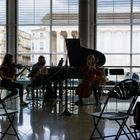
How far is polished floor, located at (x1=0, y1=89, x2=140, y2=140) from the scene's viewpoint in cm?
511

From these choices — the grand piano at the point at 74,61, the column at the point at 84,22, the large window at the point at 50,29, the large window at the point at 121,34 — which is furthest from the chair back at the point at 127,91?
the large window at the point at 50,29

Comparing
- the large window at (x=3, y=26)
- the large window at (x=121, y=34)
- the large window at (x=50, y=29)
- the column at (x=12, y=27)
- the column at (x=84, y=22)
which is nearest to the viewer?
the column at (x=84, y=22)

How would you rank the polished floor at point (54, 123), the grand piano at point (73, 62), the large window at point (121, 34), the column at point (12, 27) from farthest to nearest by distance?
the column at point (12, 27) < the large window at point (121, 34) < the grand piano at point (73, 62) < the polished floor at point (54, 123)

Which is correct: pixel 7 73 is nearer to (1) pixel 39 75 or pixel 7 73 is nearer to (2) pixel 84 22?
(1) pixel 39 75

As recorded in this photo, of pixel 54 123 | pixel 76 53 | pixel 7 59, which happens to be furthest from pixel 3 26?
pixel 54 123

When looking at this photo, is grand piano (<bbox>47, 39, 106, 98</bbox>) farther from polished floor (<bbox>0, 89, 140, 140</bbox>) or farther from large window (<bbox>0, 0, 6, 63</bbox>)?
large window (<bbox>0, 0, 6, 63</bbox>)

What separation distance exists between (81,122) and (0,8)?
861 cm

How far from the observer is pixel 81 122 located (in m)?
6.18

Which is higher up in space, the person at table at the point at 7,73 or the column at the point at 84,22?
the column at the point at 84,22

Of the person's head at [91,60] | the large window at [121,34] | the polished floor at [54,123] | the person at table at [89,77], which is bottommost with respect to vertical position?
the polished floor at [54,123]

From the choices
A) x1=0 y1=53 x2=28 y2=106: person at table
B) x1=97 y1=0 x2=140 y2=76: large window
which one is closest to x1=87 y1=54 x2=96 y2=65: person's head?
x1=0 y1=53 x2=28 y2=106: person at table

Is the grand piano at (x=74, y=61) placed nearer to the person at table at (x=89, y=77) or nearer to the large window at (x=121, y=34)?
A: the person at table at (x=89, y=77)

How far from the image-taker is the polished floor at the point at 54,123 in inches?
201

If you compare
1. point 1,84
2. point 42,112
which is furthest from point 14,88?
point 42,112
